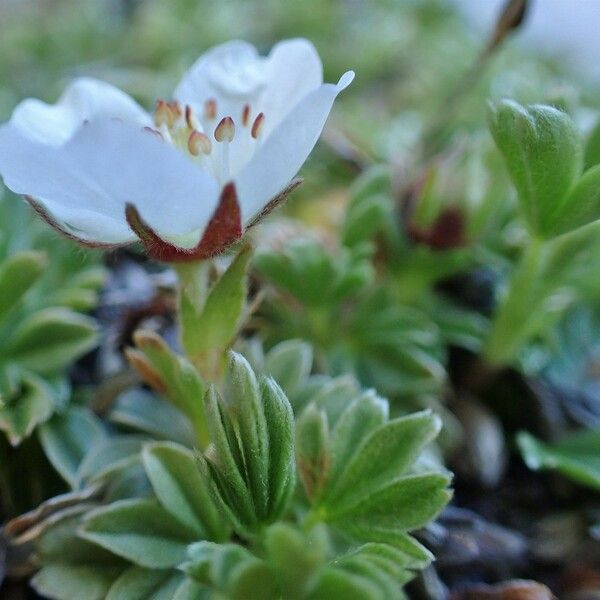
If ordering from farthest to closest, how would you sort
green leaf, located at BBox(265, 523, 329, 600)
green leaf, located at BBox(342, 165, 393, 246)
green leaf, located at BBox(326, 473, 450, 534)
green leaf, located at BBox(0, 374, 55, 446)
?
green leaf, located at BBox(342, 165, 393, 246), green leaf, located at BBox(0, 374, 55, 446), green leaf, located at BBox(326, 473, 450, 534), green leaf, located at BBox(265, 523, 329, 600)

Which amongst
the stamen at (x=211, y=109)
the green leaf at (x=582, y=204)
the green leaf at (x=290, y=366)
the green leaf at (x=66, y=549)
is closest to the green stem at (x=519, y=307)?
the green leaf at (x=582, y=204)

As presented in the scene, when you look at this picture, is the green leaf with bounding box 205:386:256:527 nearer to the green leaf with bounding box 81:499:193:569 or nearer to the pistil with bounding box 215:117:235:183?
the green leaf with bounding box 81:499:193:569

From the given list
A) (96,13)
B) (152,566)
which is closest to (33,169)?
(152,566)

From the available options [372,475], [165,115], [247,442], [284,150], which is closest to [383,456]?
[372,475]

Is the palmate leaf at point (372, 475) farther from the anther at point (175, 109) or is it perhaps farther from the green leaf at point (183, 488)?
the anther at point (175, 109)

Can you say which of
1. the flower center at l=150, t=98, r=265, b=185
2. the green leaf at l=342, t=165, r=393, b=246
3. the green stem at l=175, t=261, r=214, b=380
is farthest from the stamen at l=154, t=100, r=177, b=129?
the green leaf at l=342, t=165, r=393, b=246

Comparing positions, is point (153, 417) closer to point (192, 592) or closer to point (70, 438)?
point (70, 438)

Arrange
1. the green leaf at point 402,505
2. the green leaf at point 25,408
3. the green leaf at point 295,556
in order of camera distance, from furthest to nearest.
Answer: the green leaf at point 25,408 → the green leaf at point 402,505 → the green leaf at point 295,556
